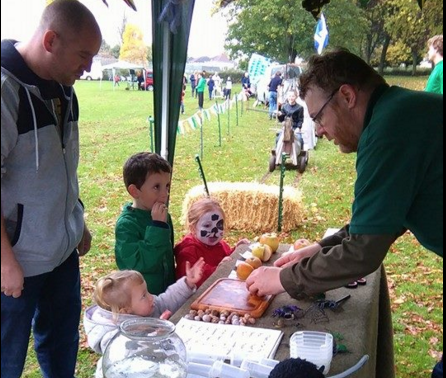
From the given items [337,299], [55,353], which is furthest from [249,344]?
[55,353]

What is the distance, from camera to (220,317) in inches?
74.5

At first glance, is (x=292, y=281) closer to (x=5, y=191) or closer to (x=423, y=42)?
(x=5, y=191)

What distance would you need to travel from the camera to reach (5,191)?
6.29 feet

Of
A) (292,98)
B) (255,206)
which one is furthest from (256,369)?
(292,98)

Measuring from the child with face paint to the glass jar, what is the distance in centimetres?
150

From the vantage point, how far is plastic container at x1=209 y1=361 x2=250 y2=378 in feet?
4.54

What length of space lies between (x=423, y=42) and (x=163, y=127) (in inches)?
826

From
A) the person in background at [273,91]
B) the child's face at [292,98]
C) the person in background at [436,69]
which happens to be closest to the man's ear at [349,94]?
the person in background at [436,69]

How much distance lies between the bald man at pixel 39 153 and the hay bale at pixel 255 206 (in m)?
4.38

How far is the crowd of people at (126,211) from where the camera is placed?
160 centimetres

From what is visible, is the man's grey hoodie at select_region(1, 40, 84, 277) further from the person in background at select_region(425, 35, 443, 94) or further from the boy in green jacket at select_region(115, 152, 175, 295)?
the person in background at select_region(425, 35, 443, 94)

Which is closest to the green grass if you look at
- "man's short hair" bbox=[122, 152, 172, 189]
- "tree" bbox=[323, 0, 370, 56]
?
"man's short hair" bbox=[122, 152, 172, 189]

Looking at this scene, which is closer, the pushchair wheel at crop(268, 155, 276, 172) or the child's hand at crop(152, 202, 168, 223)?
the child's hand at crop(152, 202, 168, 223)

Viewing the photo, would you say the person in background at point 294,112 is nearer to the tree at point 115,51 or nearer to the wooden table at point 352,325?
the wooden table at point 352,325
